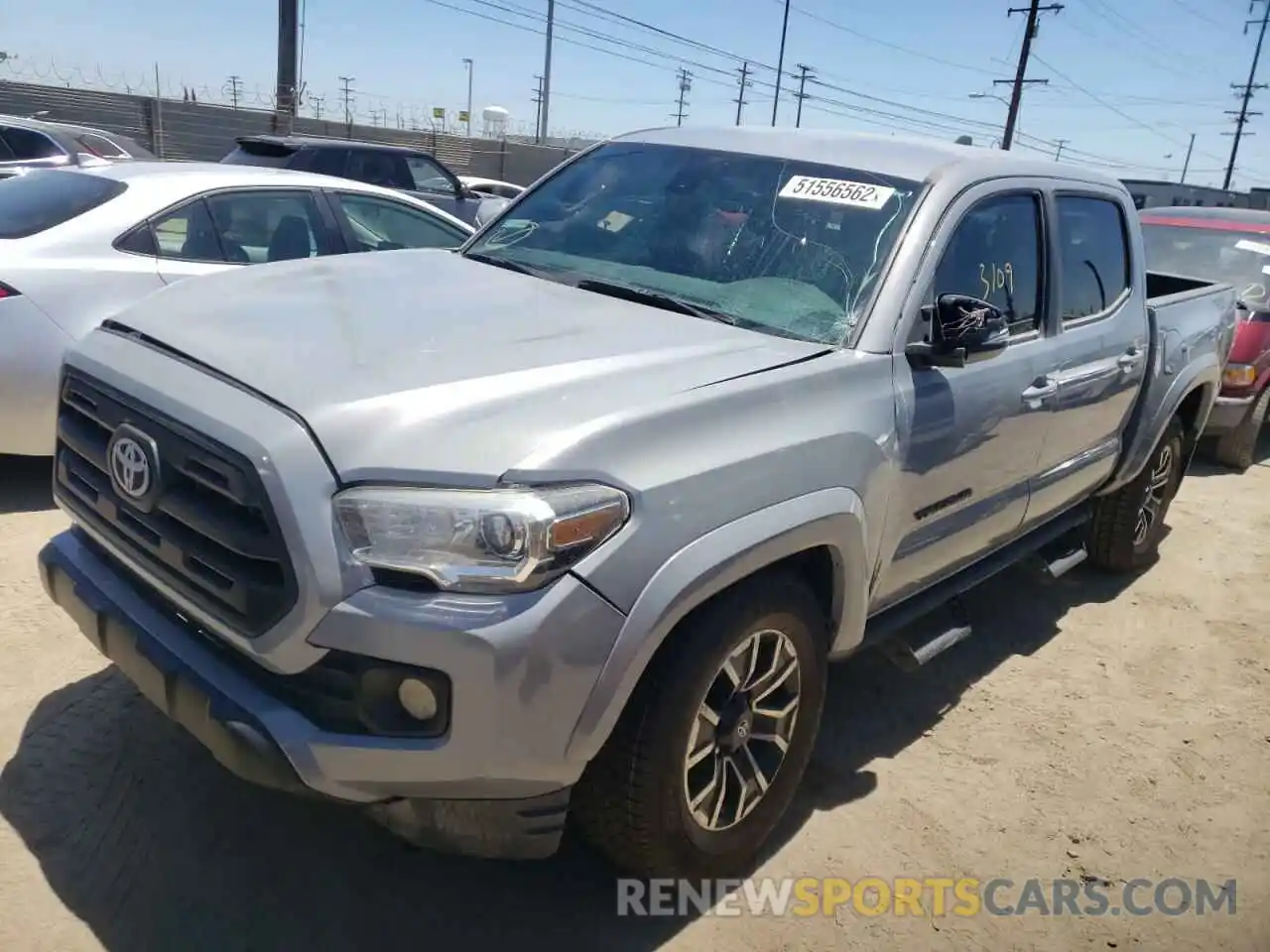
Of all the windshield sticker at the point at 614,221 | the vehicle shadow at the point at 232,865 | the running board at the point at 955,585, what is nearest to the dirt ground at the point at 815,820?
the vehicle shadow at the point at 232,865

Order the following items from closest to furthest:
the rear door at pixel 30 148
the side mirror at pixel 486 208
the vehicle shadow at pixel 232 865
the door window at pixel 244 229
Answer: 1. the vehicle shadow at pixel 232 865
2. the door window at pixel 244 229
3. the side mirror at pixel 486 208
4. the rear door at pixel 30 148

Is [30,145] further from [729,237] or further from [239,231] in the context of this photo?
[729,237]

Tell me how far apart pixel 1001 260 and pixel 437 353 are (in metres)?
2.14

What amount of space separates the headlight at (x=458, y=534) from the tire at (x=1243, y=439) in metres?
7.51

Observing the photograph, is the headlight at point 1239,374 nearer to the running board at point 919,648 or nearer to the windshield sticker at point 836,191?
the running board at point 919,648

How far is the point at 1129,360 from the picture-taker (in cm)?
441

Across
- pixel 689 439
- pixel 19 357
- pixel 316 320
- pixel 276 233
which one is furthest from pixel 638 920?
pixel 276 233

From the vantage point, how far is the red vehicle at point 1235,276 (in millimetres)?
7715

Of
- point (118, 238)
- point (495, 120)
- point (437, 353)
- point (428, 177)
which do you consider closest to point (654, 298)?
point (437, 353)

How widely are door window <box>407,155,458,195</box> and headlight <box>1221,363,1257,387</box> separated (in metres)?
9.45

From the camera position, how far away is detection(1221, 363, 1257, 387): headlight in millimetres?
7668

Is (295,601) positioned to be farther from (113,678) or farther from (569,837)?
(113,678)

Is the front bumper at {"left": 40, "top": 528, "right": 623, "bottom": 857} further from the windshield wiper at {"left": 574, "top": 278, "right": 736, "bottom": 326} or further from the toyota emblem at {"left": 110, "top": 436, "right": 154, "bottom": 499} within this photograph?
the windshield wiper at {"left": 574, "top": 278, "right": 736, "bottom": 326}

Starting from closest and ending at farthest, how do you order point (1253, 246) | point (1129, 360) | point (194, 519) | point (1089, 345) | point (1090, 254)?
point (194, 519) → point (1089, 345) → point (1090, 254) → point (1129, 360) → point (1253, 246)
